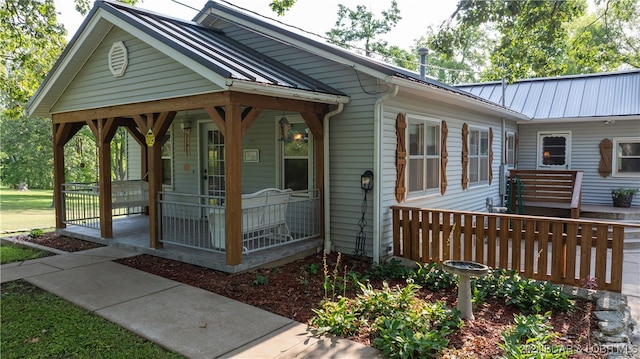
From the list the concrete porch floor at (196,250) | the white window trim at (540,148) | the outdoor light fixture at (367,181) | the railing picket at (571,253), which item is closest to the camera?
the railing picket at (571,253)

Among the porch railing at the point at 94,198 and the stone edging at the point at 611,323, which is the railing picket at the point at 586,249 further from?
the porch railing at the point at 94,198

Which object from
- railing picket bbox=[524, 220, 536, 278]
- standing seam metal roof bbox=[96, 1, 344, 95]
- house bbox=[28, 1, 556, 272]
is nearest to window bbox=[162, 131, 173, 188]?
house bbox=[28, 1, 556, 272]

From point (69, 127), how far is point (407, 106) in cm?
690

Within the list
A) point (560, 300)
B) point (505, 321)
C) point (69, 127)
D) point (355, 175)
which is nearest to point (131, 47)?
point (69, 127)

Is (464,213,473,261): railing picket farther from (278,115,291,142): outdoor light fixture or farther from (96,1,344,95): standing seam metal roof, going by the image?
(278,115,291,142): outdoor light fixture

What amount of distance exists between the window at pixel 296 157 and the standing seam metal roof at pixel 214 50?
3.52 ft

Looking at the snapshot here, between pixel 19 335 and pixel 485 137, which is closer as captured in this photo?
pixel 19 335

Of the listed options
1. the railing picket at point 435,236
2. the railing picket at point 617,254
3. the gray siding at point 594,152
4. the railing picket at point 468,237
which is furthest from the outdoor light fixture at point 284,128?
the gray siding at point 594,152

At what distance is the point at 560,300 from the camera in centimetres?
481

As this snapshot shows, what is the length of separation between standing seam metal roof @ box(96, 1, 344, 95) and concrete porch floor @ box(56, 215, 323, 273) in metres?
2.53

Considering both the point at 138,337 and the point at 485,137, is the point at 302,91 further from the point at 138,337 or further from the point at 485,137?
the point at 485,137

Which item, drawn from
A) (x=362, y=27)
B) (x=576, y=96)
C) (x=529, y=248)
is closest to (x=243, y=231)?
(x=529, y=248)

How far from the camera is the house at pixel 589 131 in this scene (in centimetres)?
1229

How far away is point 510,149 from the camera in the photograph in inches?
522
